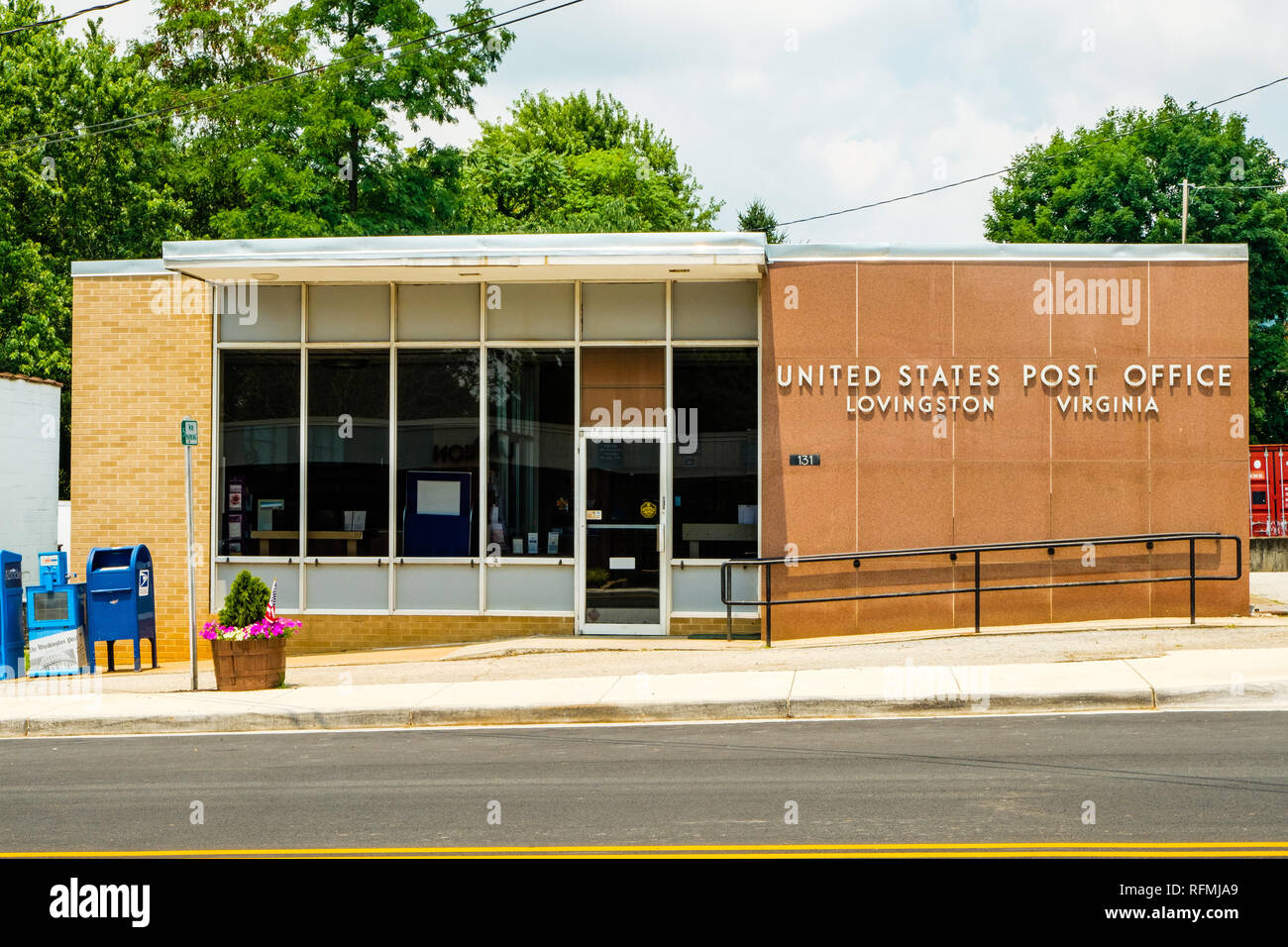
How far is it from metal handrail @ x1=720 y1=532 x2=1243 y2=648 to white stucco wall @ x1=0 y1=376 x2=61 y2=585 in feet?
39.8

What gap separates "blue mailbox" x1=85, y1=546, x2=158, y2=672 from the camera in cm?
1566

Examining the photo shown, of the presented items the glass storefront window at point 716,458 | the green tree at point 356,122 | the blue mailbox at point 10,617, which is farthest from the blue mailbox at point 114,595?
the green tree at point 356,122

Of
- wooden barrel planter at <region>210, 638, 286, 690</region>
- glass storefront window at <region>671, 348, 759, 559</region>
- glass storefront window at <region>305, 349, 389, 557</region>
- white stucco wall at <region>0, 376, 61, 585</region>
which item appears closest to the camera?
wooden barrel planter at <region>210, 638, 286, 690</region>

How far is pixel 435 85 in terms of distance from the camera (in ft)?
99.2

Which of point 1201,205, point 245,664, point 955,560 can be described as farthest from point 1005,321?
point 1201,205

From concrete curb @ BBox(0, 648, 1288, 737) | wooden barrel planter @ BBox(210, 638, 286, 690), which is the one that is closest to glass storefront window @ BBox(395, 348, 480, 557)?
wooden barrel planter @ BBox(210, 638, 286, 690)

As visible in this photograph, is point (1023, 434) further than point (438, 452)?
No

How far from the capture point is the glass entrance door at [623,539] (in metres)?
16.2

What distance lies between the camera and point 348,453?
16.9 m

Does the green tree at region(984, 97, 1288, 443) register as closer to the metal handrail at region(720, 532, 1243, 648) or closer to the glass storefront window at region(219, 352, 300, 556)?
the metal handrail at region(720, 532, 1243, 648)

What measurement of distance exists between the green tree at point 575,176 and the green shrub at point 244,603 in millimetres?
25672

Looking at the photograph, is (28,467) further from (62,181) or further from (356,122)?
(62,181)

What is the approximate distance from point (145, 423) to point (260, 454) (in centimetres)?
149

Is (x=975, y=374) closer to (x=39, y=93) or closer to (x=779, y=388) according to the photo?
(x=779, y=388)
